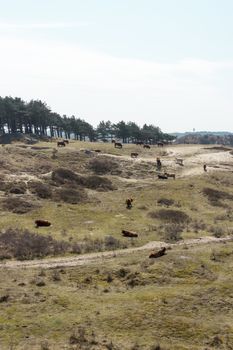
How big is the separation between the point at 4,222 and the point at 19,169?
2852 cm

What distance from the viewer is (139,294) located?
1377 inches

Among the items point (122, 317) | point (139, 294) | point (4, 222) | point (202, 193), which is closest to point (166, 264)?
point (139, 294)

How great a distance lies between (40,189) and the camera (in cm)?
7325

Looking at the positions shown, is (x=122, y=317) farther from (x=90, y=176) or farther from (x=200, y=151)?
(x=200, y=151)

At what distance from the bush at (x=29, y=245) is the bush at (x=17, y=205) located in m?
10.7

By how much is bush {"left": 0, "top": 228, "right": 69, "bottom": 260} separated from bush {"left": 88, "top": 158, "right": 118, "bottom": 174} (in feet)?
146

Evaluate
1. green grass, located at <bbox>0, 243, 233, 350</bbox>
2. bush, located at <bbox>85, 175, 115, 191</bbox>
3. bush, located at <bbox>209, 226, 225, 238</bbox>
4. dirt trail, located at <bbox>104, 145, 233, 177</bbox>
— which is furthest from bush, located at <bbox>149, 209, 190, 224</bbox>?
dirt trail, located at <bbox>104, 145, 233, 177</bbox>

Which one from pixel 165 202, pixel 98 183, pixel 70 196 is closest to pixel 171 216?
pixel 165 202

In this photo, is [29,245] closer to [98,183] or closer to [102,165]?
[98,183]

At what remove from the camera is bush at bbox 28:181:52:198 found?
71.9 metres

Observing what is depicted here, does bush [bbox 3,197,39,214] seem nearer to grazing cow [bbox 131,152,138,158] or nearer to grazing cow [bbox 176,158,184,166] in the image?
grazing cow [bbox 131,152,138,158]

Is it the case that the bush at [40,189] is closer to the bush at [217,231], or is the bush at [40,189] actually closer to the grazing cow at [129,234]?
the grazing cow at [129,234]

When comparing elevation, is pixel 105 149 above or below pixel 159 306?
above

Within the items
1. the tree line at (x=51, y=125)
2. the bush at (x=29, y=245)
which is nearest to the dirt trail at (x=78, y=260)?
the bush at (x=29, y=245)
